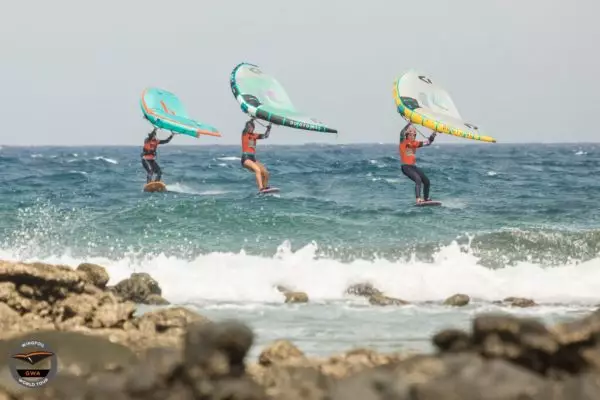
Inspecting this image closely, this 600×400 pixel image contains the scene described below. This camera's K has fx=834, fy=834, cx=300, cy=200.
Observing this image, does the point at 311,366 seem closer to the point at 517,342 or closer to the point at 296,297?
the point at 517,342

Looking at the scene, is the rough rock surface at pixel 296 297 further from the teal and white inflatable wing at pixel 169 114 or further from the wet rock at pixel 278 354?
the teal and white inflatable wing at pixel 169 114

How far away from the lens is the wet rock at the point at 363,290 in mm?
13859

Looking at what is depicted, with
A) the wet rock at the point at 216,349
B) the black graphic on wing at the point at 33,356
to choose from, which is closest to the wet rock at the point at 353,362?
the wet rock at the point at 216,349

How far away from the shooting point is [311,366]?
6.26 metres

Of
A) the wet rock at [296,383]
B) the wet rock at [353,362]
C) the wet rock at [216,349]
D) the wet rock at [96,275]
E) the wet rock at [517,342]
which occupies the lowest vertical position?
the wet rock at [96,275]

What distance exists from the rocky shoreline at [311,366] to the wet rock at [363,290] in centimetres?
641

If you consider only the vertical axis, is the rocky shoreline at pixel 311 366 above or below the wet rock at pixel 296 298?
above

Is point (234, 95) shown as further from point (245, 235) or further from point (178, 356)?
point (178, 356)

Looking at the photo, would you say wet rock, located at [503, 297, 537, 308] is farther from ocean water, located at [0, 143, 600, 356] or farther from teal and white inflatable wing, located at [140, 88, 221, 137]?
teal and white inflatable wing, located at [140, 88, 221, 137]

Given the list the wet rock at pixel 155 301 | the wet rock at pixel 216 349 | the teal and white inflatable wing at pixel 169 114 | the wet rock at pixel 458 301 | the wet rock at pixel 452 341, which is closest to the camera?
the wet rock at pixel 216 349

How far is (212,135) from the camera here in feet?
83.4

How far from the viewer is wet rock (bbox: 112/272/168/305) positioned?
12.3 meters

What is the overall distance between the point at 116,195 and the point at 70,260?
1291cm

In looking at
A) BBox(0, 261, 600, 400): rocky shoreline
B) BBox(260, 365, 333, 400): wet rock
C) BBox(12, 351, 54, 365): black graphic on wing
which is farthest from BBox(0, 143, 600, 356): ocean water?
BBox(12, 351, 54, 365): black graphic on wing
